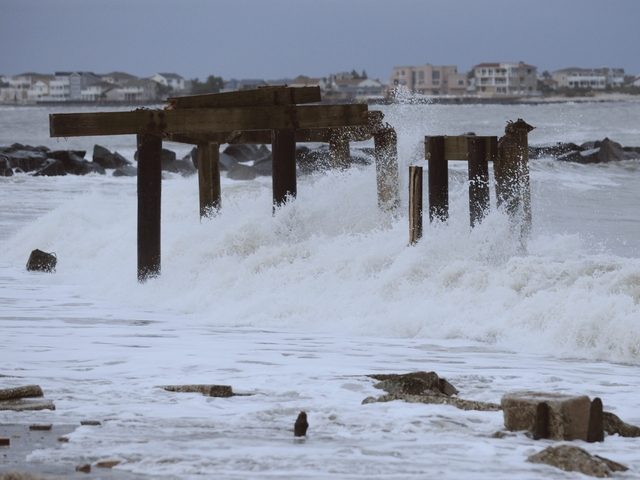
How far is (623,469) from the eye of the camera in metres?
5.05

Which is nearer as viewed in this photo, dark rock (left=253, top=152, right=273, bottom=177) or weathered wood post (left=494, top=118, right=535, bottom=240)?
weathered wood post (left=494, top=118, right=535, bottom=240)

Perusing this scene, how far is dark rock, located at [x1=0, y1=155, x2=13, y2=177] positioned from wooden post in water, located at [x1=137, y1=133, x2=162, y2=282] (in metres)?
22.7

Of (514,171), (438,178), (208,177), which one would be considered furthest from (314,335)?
(208,177)

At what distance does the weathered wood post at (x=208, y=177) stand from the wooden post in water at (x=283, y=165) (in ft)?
9.31

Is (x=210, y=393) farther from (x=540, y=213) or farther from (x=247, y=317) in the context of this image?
(x=540, y=213)

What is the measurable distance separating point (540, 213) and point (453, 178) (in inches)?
310

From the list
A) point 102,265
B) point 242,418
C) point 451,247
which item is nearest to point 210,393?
point 242,418

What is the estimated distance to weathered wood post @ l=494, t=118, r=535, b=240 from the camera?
11.2 metres

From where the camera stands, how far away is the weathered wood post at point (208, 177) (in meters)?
14.8

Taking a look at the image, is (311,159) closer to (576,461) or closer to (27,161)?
(27,161)

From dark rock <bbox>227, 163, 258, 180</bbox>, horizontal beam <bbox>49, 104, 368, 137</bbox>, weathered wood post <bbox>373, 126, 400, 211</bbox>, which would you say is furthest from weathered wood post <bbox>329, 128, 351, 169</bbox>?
dark rock <bbox>227, 163, 258, 180</bbox>

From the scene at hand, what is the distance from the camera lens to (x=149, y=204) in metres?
11.9

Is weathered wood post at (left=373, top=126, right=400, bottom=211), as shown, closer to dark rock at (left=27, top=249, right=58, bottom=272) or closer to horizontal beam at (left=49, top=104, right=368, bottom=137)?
horizontal beam at (left=49, top=104, right=368, bottom=137)

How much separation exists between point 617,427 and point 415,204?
5.71m
